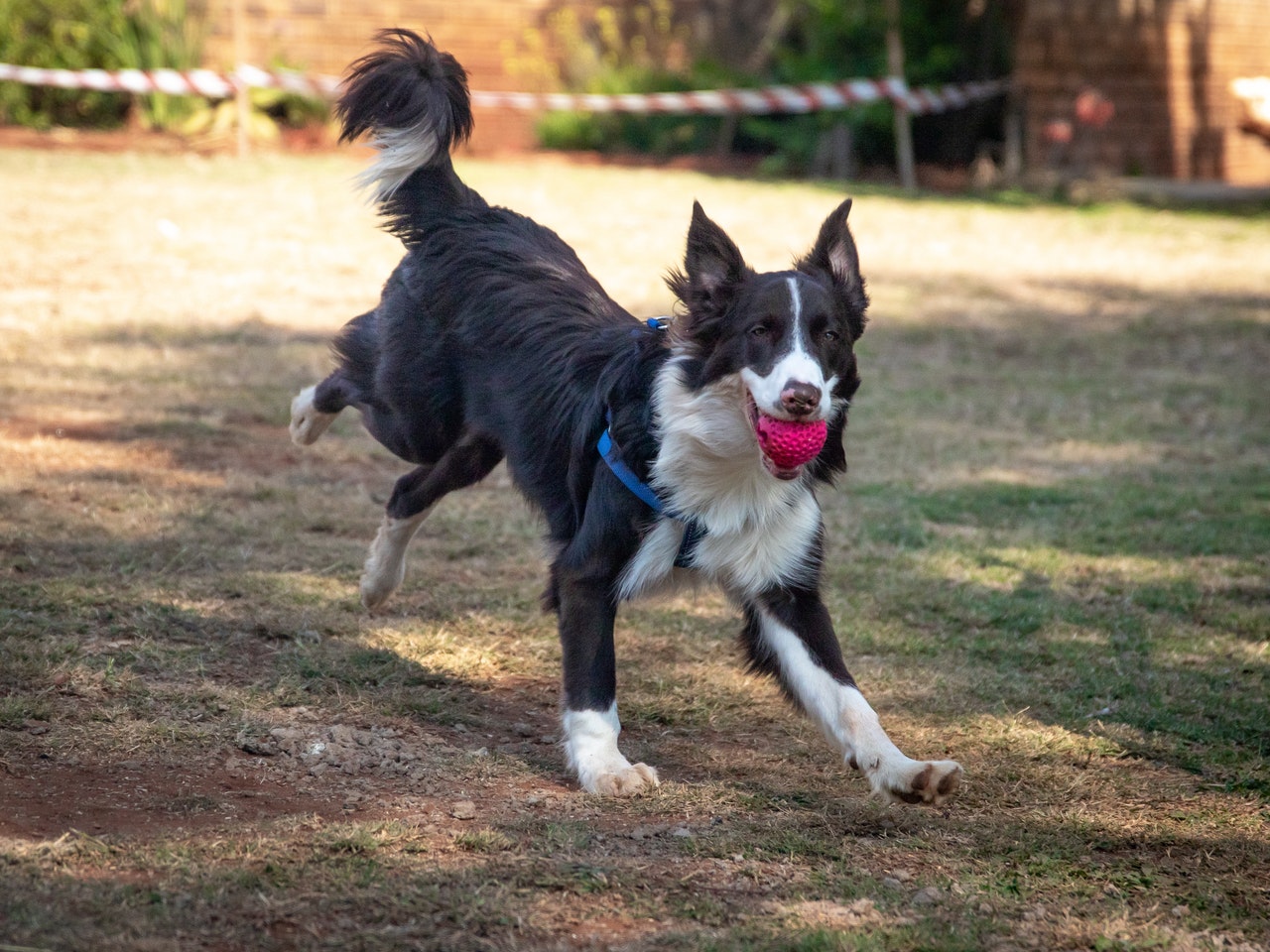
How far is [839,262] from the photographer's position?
4.19 meters

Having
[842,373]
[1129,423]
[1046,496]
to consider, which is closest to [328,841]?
[842,373]

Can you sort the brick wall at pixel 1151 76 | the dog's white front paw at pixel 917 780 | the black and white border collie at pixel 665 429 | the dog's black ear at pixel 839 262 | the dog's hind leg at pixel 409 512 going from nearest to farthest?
1. the dog's white front paw at pixel 917 780
2. the black and white border collie at pixel 665 429
3. the dog's black ear at pixel 839 262
4. the dog's hind leg at pixel 409 512
5. the brick wall at pixel 1151 76

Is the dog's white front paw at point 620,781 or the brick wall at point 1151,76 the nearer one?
the dog's white front paw at point 620,781

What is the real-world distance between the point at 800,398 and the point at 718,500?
543 millimetres

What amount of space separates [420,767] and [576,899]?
883mm

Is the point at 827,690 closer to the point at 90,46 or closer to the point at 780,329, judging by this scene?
the point at 780,329

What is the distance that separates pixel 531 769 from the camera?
12.8ft

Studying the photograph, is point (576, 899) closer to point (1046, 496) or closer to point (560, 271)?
point (560, 271)

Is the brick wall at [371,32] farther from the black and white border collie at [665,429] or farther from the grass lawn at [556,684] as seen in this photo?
the black and white border collie at [665,429]

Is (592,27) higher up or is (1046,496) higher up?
(592,27)

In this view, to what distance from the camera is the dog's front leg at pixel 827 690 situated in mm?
3609

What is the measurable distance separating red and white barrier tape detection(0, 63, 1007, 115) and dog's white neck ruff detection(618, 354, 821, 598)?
13.2m

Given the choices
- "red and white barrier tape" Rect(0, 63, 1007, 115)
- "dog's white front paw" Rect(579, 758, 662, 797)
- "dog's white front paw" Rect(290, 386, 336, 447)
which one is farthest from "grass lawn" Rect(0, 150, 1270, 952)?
"red and white barrier tape" Rect(0, 63, 1007, 115)

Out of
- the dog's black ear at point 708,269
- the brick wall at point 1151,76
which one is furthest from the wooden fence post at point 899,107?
the dog's black ear at point 708,269
